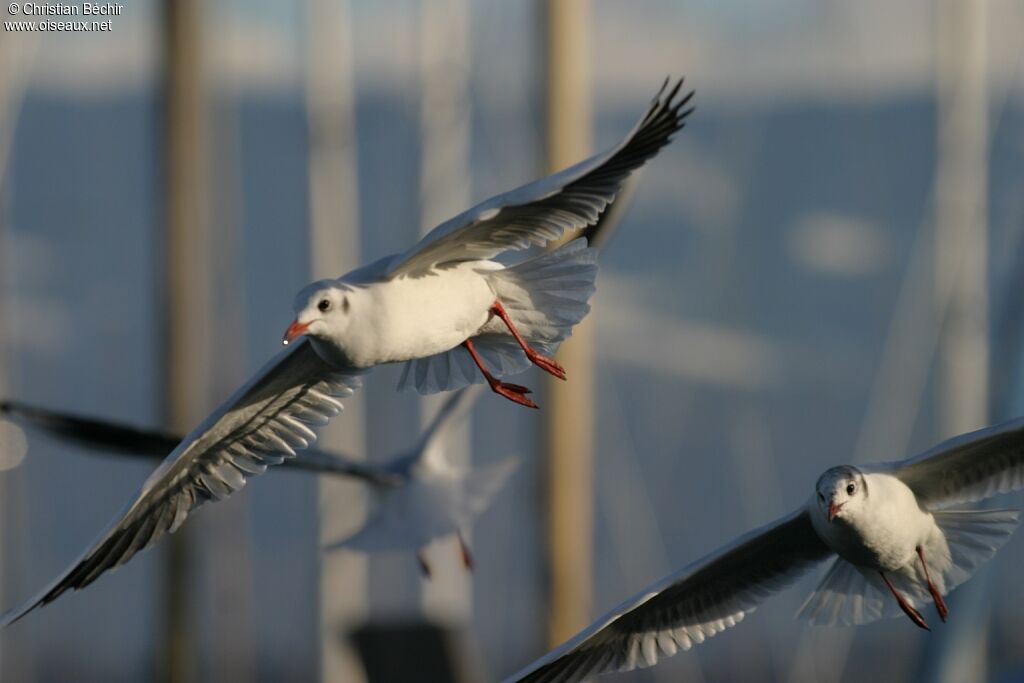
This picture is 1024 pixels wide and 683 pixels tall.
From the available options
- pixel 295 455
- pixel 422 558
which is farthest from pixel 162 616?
pixel 295 455

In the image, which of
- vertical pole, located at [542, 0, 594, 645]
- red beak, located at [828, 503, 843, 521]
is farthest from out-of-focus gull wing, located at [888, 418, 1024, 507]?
vertical pole, located at [542, 0, 594, 645]

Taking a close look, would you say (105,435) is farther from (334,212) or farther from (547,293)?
(334,212)

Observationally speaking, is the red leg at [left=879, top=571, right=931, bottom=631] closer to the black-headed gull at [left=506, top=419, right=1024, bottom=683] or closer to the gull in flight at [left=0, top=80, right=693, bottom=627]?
the black-headed gull at [left=506, top=419, right=1024, bottom=683]

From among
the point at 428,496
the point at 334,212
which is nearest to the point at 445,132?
the point at 334,212

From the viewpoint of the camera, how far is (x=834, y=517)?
4.51m

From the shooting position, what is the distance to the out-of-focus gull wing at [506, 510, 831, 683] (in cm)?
509

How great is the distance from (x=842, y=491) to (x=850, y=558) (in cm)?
36

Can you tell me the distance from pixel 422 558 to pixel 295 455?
126cm

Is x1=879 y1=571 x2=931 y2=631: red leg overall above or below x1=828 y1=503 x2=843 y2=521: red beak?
below

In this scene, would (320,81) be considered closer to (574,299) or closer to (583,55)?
(583,55)

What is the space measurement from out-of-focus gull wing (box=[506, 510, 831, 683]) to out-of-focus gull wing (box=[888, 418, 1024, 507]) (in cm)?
38

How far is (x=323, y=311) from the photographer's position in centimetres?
433

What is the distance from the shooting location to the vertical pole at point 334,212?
41.7ft

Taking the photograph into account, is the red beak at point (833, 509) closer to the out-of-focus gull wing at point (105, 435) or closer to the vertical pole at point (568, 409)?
the out-of-focus gull wing at point (105, 435)
